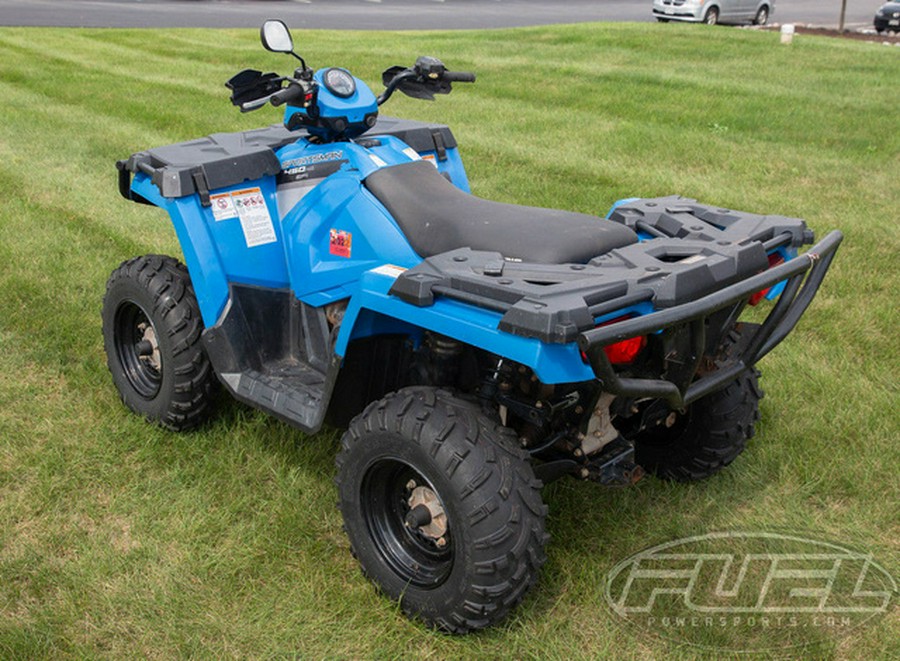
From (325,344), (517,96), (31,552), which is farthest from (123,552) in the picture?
(517,96)

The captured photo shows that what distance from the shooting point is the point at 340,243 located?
11.5ft

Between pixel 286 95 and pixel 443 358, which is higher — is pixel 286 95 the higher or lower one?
the higher one

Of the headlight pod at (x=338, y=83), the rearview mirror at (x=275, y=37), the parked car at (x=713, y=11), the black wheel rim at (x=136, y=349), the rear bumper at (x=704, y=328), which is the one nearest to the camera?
the rear bumper at (x=704, y=328)

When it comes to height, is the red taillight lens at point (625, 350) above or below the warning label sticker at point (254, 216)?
below

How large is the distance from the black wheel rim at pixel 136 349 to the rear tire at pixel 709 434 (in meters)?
2.19

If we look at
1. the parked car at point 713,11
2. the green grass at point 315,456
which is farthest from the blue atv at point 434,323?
the parked car at point 713,11

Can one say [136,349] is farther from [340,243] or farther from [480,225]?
[480,225]

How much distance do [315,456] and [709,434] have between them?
160cm

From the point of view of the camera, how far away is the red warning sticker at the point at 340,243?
3.46 m

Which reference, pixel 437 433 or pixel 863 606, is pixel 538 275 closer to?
pixel 437 433

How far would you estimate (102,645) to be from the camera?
298cm

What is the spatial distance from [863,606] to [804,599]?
19cm

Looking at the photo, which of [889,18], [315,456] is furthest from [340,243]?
[889,18]

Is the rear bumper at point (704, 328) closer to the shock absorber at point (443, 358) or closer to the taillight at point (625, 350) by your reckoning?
the taillight at point (625, 350)
